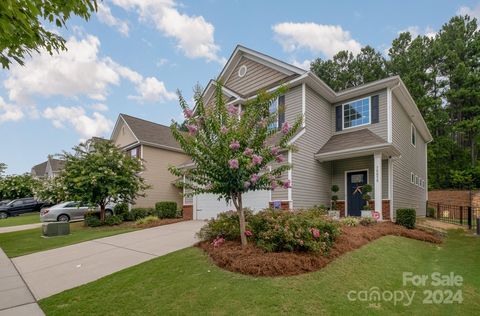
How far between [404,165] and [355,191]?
161 inches

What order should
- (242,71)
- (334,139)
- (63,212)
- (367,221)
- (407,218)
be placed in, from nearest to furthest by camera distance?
(367,221) < (407,218) < (334,139) < (242,71) < (63,212)

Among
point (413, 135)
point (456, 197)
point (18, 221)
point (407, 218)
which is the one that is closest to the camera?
point (407, 218)

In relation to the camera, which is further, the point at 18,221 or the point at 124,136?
the point at 124,136

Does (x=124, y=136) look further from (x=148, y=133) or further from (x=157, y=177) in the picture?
(x=157, y=177)

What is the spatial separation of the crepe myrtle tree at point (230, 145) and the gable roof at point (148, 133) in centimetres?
1452

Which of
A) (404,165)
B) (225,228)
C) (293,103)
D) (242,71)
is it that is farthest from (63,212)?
(404,165)

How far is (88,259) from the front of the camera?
7383 mm

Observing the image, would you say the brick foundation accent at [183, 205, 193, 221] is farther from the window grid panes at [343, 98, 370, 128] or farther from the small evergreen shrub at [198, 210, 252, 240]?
the window grid panes at [343, 98, 370, 128]

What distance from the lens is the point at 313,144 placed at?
43.7 feet

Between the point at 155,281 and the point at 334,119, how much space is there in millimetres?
12414

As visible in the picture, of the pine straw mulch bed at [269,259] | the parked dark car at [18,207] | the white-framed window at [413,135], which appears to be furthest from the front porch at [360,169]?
the parked dark car at [18,207]

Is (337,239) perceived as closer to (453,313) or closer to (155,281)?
(453,313)

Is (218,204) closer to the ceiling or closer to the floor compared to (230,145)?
closer to the floor

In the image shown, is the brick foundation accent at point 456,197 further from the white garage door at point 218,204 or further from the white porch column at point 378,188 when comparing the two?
the white garage door at point 218,204
